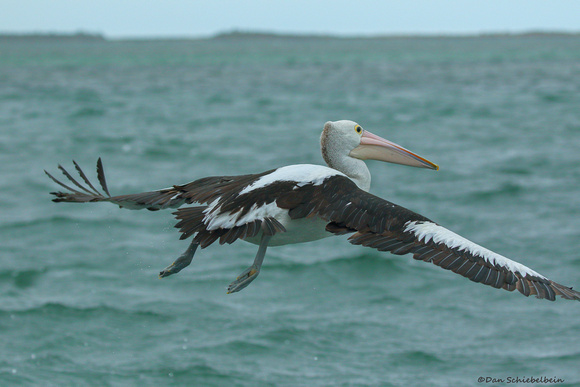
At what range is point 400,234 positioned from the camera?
20.4ft

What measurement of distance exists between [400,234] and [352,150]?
1158mm

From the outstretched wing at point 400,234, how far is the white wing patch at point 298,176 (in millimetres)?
69

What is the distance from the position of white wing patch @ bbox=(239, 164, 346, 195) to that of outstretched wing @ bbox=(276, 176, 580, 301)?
0.07m

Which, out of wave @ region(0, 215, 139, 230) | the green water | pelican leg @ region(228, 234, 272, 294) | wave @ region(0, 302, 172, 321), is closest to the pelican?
pelican leg @ region(228, 234, 272, 294)

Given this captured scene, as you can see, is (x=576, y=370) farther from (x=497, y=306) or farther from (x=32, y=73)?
(x=32, y=73)

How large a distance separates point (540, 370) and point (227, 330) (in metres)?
6.35

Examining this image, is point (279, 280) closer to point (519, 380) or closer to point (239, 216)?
point (519, 380)

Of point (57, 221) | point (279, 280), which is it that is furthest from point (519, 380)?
point (57, 221)

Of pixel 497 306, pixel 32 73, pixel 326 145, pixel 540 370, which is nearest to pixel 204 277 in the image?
pixel 497 306

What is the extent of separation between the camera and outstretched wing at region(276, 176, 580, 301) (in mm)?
6047

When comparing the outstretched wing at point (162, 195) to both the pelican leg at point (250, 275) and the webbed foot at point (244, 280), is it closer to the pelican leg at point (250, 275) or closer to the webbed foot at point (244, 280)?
the pelican leg at point (250, 275)

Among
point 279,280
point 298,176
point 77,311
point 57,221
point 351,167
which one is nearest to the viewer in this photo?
point 298,176

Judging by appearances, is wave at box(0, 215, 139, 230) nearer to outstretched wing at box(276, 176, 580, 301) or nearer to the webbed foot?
the webbed foot

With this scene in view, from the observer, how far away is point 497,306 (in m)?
17.8
